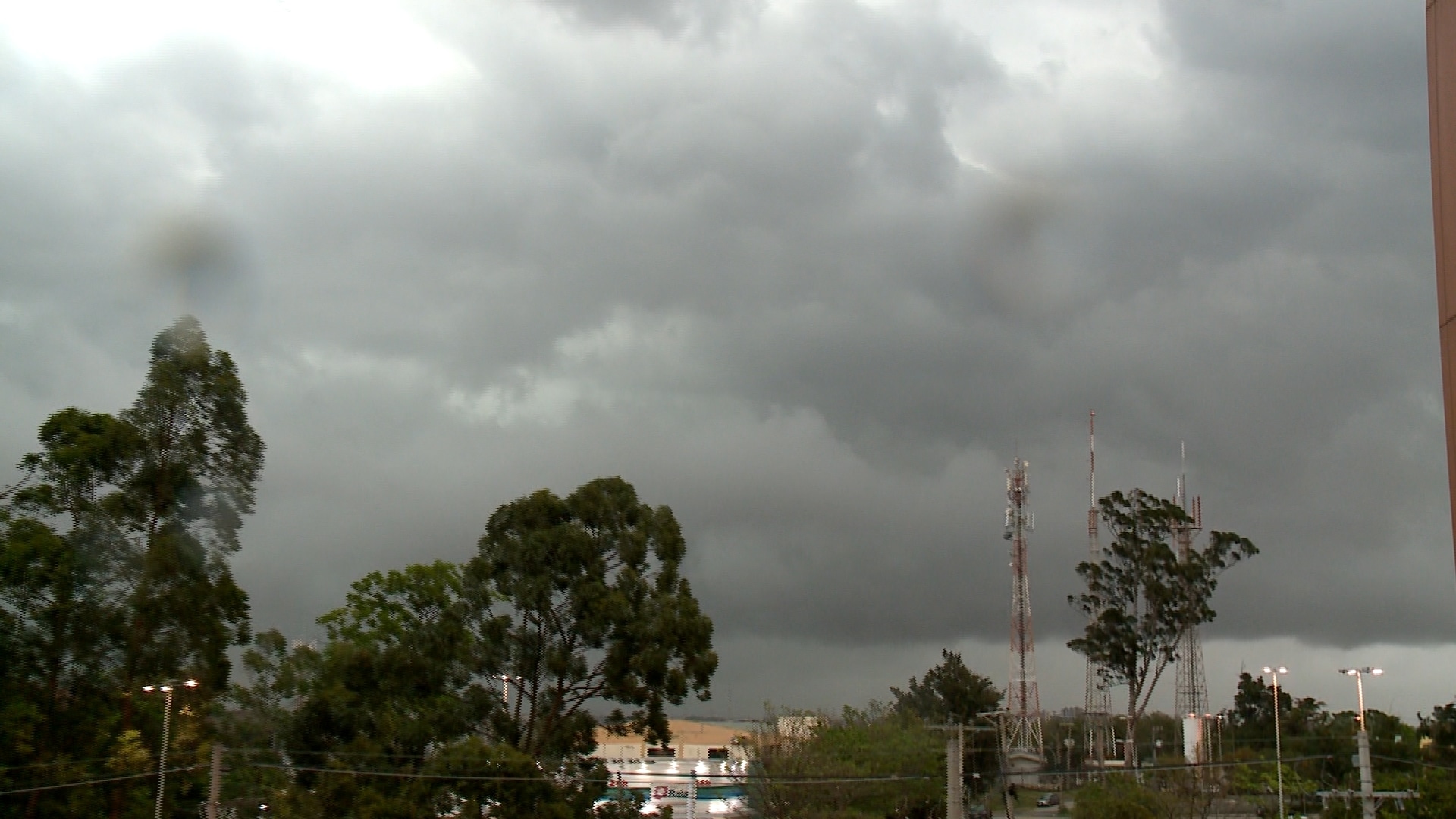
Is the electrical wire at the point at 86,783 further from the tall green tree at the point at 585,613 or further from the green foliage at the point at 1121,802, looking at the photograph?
the green foliage at the point at 1121,802

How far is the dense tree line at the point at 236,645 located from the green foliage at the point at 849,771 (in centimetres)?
1814

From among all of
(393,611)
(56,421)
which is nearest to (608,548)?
(56,421)

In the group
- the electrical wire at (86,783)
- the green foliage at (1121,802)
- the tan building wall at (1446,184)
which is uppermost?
the tan building wall at (1446,184)

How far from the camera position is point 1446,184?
14289 millimetres

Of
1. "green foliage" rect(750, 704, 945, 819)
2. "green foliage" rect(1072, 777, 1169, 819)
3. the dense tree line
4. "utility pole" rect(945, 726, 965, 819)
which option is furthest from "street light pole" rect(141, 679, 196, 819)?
"green foliage" rect(1072, 777, 1169, 819)

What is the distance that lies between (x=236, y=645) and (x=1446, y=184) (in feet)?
155

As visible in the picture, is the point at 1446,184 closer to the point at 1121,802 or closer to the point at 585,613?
the point at 585,613

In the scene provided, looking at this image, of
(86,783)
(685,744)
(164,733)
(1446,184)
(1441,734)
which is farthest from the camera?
(685,744)

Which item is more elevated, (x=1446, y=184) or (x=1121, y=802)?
(x=1446, y=184)

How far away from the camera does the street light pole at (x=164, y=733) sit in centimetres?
4441

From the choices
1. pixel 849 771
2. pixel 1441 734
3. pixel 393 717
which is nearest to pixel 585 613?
pixel 393 717

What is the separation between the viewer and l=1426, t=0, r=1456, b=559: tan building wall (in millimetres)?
13922

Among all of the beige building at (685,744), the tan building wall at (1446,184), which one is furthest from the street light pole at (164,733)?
the beige building at (685,744)

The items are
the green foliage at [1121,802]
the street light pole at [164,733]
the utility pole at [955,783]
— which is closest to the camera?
the utility pole at [955,783]
